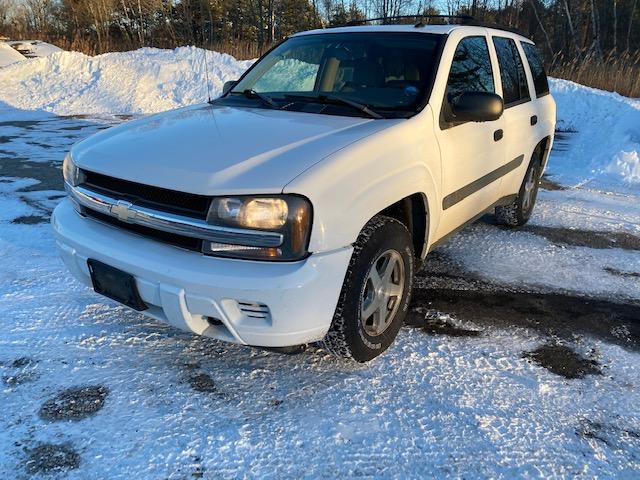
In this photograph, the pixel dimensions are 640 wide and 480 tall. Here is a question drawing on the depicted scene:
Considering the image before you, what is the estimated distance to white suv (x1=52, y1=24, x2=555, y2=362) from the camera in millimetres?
2227

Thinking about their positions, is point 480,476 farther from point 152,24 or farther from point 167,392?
point 152,24

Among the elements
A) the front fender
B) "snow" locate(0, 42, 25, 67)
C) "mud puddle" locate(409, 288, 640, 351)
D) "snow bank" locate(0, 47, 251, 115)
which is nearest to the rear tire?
"mud puddle" locate(409, 288, 640, 351)

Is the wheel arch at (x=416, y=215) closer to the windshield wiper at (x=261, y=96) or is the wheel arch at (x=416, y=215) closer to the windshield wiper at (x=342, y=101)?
the windshield wiper at (x=342, y=101)

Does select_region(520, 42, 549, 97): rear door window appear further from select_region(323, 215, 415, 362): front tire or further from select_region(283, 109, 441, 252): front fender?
select_region(323, 215, 415, 362): front tire

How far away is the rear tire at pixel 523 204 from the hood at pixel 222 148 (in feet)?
8.14

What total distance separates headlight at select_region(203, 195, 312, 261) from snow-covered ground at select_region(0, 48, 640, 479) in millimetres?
777

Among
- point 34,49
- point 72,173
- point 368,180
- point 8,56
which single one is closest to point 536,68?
point 368,180

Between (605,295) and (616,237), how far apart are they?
151 centimetres

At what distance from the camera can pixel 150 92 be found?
44.2 ft

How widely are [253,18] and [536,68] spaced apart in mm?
30355

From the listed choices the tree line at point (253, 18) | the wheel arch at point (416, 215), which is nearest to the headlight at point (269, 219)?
the wheel arch at point (416, 215)

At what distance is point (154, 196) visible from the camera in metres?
2.43

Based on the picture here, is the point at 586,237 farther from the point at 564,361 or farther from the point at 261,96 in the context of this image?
the point at 261,96

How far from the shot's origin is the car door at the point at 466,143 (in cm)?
319
